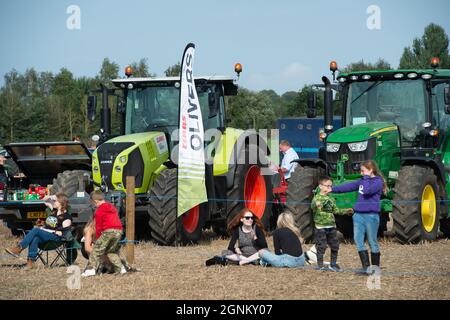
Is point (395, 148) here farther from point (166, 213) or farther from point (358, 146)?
point (166, 213)

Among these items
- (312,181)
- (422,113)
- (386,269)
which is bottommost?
(386,269)

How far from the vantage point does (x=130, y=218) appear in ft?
37.1

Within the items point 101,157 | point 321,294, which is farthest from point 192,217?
point 321,294

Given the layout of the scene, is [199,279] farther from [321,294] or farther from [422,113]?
[422,113]

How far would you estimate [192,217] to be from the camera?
45.3ft

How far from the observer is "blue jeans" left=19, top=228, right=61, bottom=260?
11344 mm

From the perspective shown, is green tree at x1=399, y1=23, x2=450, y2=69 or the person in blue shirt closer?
the person in blue shirt

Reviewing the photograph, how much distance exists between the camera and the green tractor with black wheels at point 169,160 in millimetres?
13211

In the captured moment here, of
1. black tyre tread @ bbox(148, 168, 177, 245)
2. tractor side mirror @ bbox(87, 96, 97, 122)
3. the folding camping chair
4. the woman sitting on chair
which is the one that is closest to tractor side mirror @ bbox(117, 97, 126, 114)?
tractor side mirror @ bbox(87, 96, 97, 122)

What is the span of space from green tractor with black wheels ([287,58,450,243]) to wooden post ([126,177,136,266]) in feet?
10.8

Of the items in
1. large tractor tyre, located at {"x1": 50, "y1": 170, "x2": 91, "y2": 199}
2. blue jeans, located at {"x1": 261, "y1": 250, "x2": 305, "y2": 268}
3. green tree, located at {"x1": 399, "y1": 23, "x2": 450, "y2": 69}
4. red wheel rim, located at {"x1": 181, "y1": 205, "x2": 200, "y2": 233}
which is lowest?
blue jeans, located at {"x1": 261, "y1": 250, "x2": 305, "y2": 268}

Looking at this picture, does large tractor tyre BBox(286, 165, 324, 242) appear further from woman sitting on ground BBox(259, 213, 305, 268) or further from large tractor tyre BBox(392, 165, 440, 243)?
woman sitting on ground BBox(259, 213, 305, 268)

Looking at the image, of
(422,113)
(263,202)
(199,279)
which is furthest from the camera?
(263,202)
